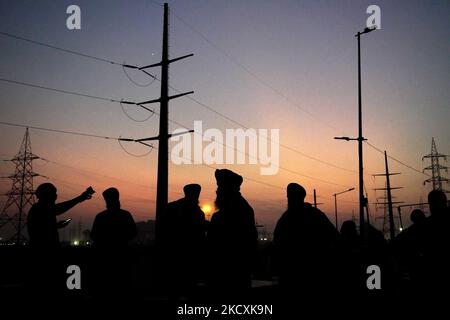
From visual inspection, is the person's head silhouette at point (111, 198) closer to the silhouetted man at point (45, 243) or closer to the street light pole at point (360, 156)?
the silhouetted man at point (45, 243)

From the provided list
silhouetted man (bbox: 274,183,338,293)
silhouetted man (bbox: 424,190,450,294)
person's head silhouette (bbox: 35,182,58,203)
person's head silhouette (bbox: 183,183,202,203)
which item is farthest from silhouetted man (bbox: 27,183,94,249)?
silhouetted man (bbox: 424,190,450,294)

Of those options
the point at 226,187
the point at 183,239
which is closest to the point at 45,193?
the point at 183,239

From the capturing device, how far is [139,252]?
61.2 feet

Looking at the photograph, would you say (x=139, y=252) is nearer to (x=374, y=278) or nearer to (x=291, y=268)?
(x=374, y=278)

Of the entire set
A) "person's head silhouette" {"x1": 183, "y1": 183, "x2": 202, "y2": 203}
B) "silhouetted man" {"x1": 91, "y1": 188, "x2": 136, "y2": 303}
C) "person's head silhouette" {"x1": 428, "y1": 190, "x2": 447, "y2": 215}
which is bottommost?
"silhouetted man" {"x1": 91, "y1": 188, "x2": 136, "y2": 303}

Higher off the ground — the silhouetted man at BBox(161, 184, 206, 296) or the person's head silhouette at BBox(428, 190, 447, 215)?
the person's head silhouette at BBox(428, 190, 447, 215)

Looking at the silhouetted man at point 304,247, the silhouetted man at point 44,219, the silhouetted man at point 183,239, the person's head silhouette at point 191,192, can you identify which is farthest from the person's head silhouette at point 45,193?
the silhouetted man at point 304,247

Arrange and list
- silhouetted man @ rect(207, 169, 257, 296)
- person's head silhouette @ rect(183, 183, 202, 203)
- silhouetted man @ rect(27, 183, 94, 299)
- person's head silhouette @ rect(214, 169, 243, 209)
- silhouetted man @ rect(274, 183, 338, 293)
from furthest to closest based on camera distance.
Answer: person's head silhouette @ rect(183, 183, 202, 203) → silhouetted man @ rect(27, 183, 94, 299) → silhouetted man @ rect(274, 183, 338, 293) → person's head silhouette @ rect(214, 169, 243, 209) → silhouetted man @ rect(207, 169, 257, 296)

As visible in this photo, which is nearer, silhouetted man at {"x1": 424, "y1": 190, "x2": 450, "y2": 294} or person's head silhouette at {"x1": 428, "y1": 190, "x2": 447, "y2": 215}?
silhouetted man at {"x1": 424, "y1": 190, "x2": 450, "y2": 294}

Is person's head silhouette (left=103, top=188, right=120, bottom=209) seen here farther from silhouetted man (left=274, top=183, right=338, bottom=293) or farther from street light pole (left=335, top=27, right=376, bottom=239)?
street light pole (left=335, top=27, right=376, bottom=239)

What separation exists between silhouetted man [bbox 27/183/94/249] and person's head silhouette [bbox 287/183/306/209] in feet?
10.9

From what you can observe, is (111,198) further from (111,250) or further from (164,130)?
(164,130)

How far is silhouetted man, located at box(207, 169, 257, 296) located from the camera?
479cm
